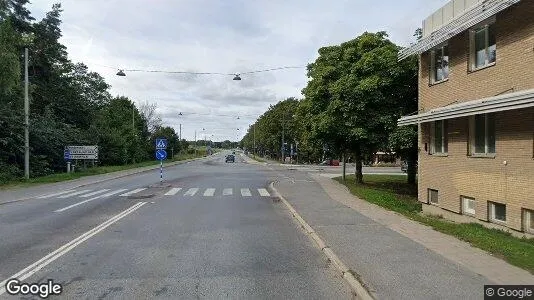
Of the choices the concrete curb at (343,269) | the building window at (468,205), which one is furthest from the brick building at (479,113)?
the concrete curb at (343,269)

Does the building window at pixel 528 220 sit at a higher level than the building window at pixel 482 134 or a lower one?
lower

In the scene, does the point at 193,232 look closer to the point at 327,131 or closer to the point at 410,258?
the point at 410,258

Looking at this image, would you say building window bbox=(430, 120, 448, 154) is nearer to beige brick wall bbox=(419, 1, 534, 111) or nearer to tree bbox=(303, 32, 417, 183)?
beige brick wall bbox=(419, 1, 534, 111)

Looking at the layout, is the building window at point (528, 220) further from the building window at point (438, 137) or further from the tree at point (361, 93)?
the tree at point (361, 93)

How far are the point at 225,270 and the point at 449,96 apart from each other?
1097 centimetres

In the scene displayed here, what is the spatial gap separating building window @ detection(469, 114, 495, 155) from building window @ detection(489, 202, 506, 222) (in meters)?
1.36

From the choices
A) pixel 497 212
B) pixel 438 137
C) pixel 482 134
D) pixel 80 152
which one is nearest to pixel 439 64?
pixel 438 137

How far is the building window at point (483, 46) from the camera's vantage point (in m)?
13.6

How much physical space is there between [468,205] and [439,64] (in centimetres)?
514

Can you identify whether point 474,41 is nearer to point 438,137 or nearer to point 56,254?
point 438,137

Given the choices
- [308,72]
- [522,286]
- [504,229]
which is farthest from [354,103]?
[522,286]

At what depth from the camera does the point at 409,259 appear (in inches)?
327

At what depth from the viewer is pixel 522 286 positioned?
6.58 metres

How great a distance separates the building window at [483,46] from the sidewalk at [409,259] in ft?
15.7
